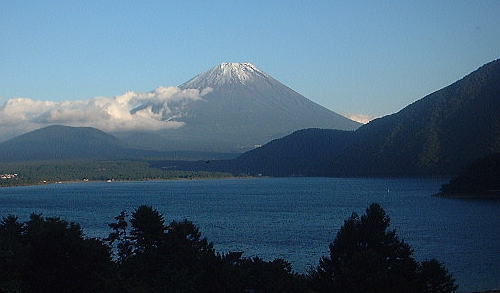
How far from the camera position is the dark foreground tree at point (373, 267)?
1420 cm

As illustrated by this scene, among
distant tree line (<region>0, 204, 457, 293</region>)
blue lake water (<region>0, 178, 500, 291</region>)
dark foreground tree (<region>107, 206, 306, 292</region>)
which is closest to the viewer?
distant tree line (<region>0, 204, 457, 293</region>)

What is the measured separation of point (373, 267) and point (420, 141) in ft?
284

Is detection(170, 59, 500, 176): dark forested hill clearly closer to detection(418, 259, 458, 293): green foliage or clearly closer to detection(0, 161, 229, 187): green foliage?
detection(0, 161, 229, 187): green foliage

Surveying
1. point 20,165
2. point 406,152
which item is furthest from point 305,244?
point 20,165

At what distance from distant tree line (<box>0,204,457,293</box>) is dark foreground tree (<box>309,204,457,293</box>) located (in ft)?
0.06

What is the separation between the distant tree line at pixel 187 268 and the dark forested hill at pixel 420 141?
67.2m

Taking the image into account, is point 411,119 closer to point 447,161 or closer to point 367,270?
point 447,161

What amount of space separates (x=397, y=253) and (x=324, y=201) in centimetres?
3983

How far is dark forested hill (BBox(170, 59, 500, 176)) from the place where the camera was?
89250mm

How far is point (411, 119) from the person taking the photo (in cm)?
11044

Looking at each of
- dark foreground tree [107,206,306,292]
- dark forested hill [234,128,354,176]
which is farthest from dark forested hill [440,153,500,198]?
dark forested hill [234,128,354,176]

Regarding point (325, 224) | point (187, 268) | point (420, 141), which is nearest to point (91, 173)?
point (420, 141)

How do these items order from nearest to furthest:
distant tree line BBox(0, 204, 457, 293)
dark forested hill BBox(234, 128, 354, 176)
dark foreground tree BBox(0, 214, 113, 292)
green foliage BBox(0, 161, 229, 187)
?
dark foreground tree BBox(0, 214, 113, 292), distant tree line BBox(0, 204, 457, 293), green foliage BBox(0, 161, 229, 187), dark forested hill BBox(234, 128, 354, 176)

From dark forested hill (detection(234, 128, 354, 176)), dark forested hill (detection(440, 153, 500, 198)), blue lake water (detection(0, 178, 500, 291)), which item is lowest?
blue lake water (detection(0, 178, 500, 291))
